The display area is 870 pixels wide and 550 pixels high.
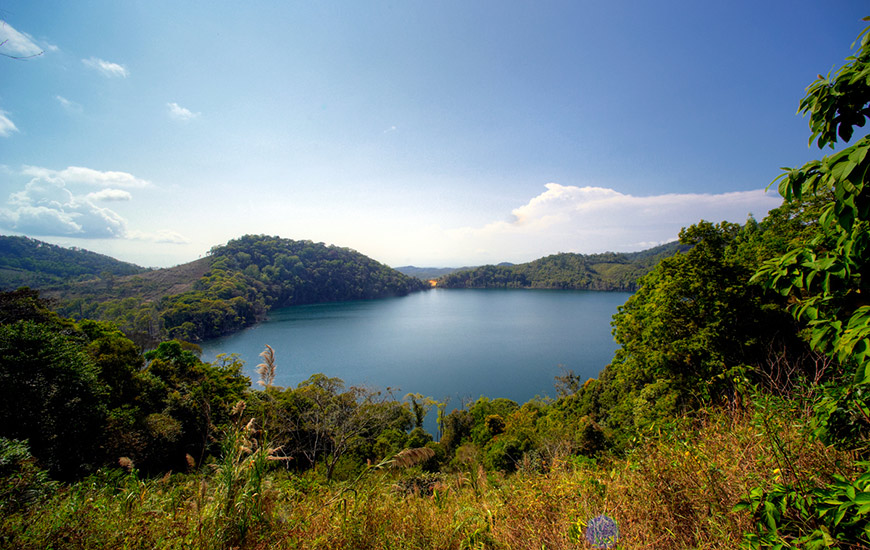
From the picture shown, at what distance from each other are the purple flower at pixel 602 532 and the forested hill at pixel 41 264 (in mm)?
105529

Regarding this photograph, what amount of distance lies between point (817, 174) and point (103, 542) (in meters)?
4.57

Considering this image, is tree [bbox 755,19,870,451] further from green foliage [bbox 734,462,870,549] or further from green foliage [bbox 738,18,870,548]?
green foliage [bbox 734,462,870,549]

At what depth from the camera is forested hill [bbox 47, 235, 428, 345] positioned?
47.1 meters

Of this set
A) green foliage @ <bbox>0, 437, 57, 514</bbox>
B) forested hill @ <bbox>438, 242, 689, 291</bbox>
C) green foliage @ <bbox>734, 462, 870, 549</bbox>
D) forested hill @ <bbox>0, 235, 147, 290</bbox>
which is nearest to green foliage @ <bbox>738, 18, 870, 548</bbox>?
green foliage @ <bbox>734, 462, 870, 549</bbox>

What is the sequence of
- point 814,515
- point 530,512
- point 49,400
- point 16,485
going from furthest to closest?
1. point 49,400
2. point 16,485
3. point 530,512
4. point 814,515

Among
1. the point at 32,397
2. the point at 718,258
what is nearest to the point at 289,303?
the point at 32,397

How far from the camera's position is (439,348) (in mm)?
41750

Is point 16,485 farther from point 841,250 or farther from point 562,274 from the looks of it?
point 562,274

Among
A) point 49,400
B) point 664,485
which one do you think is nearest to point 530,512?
point 664,485

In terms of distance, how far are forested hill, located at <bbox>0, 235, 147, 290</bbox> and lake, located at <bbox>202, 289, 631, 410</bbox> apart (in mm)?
57441

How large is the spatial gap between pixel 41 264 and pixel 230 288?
67.2 meters

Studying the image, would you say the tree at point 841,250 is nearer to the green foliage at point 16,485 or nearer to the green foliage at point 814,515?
the green foliage at point 814,515

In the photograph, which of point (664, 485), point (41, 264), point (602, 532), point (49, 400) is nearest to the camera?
point (602, 532)

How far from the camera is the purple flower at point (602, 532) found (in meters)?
1.88
